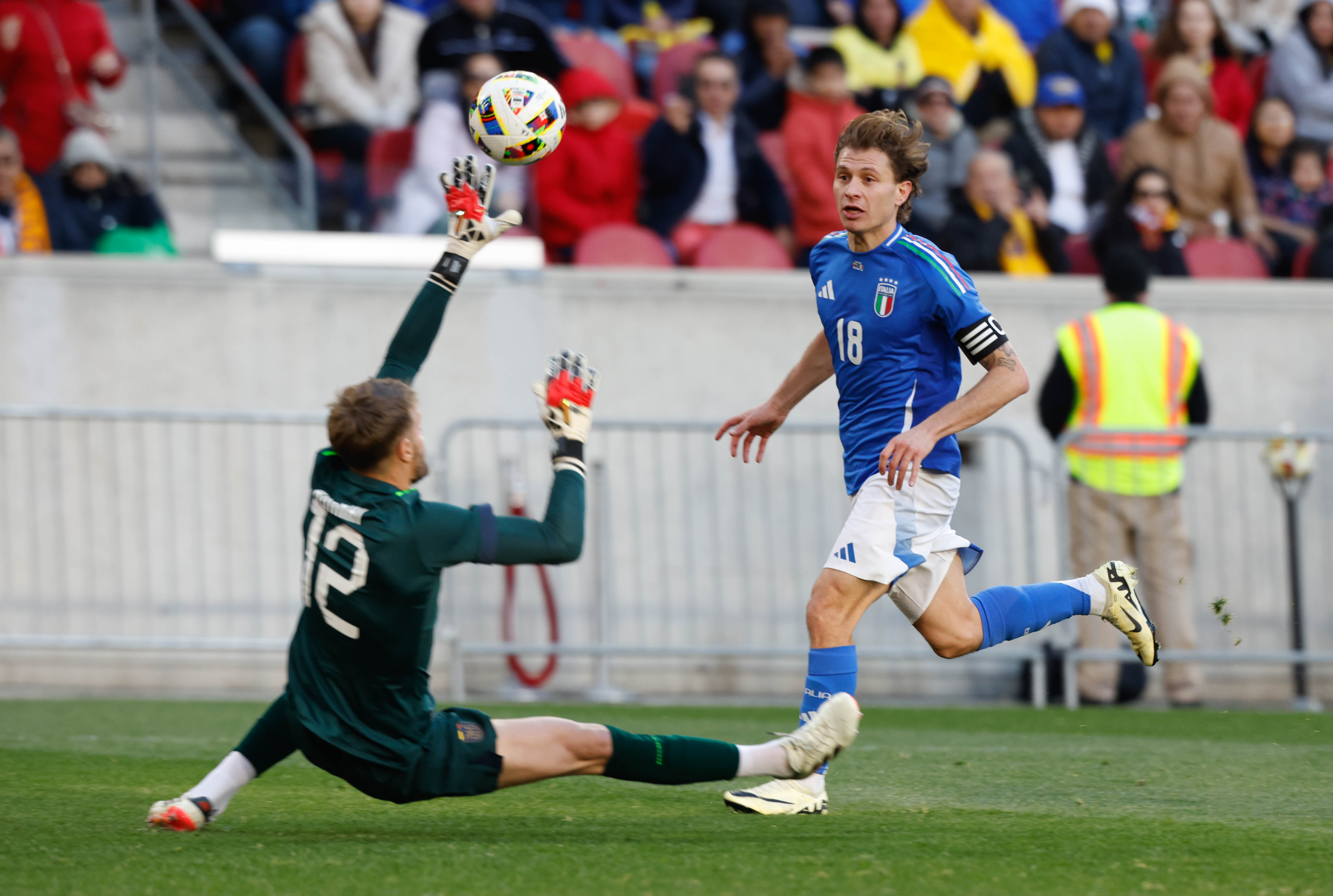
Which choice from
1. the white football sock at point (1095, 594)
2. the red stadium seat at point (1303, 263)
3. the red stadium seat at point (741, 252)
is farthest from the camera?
the red stadium seat at point (1303, 263)

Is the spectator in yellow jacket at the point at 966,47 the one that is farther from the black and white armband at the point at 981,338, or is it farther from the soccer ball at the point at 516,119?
the black and white armband at the point at 981,338

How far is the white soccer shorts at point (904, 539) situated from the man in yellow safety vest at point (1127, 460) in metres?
4.30

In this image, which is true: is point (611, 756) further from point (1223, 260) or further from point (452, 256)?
point (1223, 260)

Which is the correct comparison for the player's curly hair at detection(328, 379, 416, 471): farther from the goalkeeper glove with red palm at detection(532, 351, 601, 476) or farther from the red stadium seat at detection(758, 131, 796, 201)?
the red stadium seat at detection(758, 131, 796, 201)

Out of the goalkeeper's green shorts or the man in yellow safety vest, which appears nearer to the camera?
the goalkeeper's green shorts

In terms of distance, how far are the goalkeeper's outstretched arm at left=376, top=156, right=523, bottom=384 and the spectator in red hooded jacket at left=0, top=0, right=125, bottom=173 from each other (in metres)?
6.91

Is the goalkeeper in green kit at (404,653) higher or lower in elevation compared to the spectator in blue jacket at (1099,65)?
lower

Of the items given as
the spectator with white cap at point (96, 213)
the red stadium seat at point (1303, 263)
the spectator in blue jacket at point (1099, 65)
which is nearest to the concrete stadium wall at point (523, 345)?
the spectator with white cap at point (96, 213)

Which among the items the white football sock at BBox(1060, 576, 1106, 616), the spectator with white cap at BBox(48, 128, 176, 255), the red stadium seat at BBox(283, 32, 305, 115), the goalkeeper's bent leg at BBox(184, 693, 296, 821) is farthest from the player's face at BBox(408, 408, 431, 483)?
the red stadium seat at BBox(283, 32, 305, 115)

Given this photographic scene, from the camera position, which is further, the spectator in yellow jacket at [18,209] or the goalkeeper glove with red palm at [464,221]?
the spectator in yellow jacket at [18,209]

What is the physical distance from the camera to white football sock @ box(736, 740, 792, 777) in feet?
15.4

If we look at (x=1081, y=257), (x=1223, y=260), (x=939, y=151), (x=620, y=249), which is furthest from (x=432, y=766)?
(x=1223, y=260)

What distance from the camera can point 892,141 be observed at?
5312mm

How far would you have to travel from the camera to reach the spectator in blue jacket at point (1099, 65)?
12.8 metres
